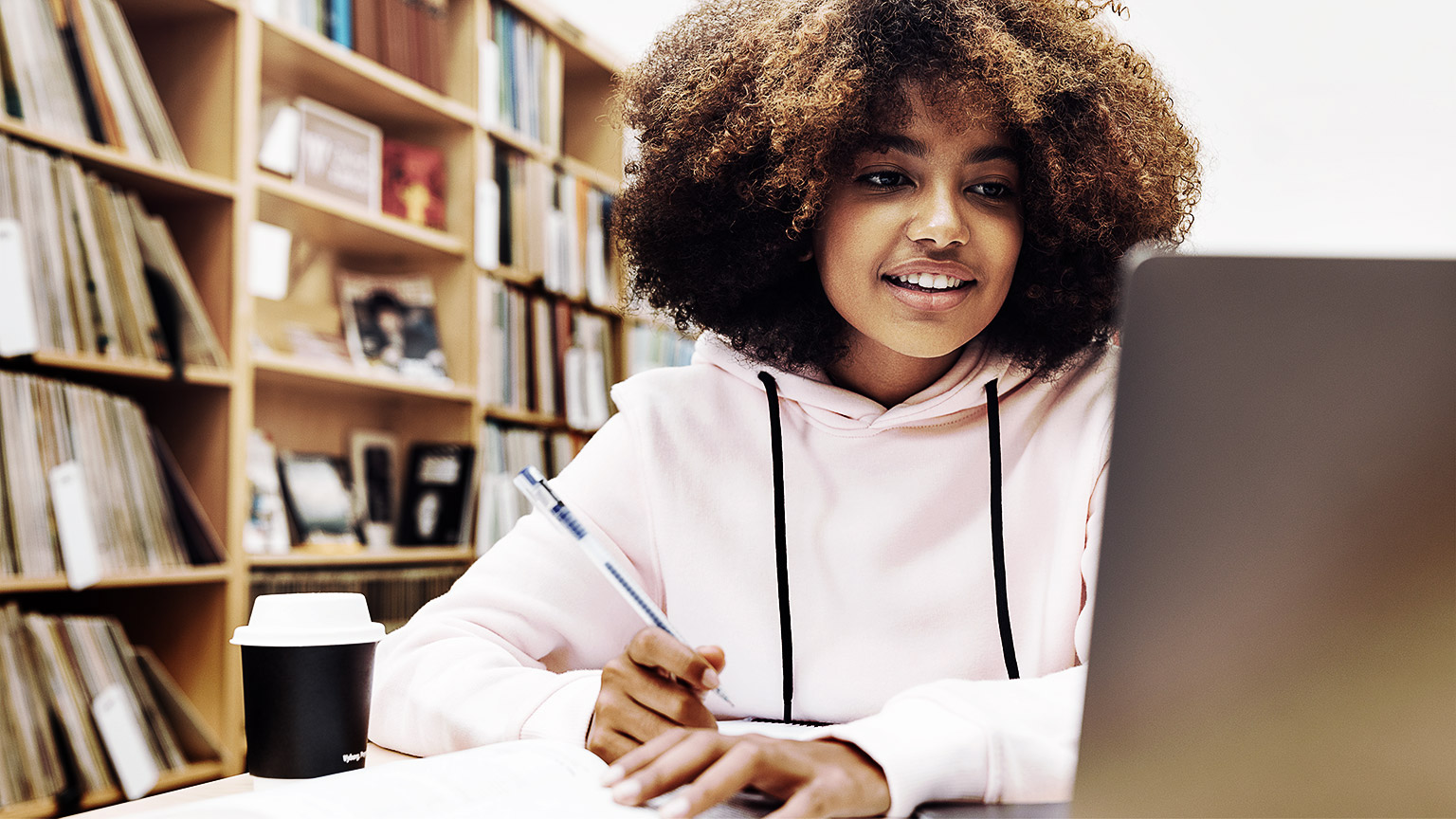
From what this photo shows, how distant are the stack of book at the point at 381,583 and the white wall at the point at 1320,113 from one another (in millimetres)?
1414

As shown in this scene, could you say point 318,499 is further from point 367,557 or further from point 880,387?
point 880,387

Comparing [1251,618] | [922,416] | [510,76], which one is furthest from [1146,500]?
[510,76]

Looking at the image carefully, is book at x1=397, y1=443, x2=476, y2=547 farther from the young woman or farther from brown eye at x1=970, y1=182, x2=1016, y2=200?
brown eye at x1=970, y1=182, x2=1016, y2=200

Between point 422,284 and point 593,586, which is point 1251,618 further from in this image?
point 422,284

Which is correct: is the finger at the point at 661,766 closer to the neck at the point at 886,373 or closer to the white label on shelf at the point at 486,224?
the neck at the point at 886,373

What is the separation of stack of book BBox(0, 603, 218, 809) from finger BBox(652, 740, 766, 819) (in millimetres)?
1672

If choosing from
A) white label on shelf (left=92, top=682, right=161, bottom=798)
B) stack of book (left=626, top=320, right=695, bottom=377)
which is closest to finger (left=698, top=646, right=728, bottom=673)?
white label on shelf (left=92, top=682, right=161, bottom=798)

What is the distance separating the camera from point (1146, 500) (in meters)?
0.42

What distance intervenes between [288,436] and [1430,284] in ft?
8.45

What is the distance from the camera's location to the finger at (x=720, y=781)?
0.52 m

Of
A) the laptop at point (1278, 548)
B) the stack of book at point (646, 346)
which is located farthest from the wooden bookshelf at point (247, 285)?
Result: the laptop at point (1278, 548)

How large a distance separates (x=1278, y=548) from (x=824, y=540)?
2.24ft

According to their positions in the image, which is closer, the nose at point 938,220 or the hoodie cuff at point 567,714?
the hoodie cuff at point 567,714

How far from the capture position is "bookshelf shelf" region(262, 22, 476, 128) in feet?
7.73
